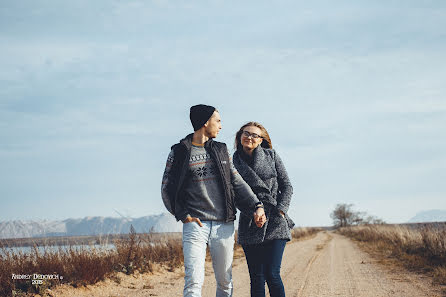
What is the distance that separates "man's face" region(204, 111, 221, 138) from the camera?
3.94 meters

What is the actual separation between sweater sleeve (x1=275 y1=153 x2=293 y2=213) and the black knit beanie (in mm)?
1099

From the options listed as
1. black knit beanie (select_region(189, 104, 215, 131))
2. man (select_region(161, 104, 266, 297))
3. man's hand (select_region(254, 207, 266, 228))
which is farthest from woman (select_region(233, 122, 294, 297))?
black knit beanie (select_region(189, 104, 215, 131))

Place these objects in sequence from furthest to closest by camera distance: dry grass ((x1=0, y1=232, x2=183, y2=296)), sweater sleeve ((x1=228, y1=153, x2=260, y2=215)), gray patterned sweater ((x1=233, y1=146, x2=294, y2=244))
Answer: dry grass ((x1=0, y1=232, x2=183, y2=296)) → gray patterned sweater ((x1=233, y1=146, x2=294, y2=244)) → sweater sleeve ((x1=228, y1=153, x2=260, y2=215))

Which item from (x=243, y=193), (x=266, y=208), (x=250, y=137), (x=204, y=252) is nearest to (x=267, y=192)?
(x=266, y=208)

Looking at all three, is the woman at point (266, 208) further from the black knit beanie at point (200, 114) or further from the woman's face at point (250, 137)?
the black knit beanie at point (200, 114)

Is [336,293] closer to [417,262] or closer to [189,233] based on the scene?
[189,233]

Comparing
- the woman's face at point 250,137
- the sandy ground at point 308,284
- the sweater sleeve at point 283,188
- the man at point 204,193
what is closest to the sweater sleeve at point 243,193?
the man at point 204,193

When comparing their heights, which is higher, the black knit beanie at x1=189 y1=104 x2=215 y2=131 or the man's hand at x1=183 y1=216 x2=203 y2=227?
the black knit beanie at x1=189 y1=104 x2=215 y2=131

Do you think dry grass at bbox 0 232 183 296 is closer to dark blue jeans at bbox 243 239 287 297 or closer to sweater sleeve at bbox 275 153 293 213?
dark blue jeans at bbox 243 239 287 297

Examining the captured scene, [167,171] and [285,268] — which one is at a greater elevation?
[167,171]

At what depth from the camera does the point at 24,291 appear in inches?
273

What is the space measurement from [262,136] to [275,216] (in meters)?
0.86

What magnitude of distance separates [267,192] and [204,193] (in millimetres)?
920

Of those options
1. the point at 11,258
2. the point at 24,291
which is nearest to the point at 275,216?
the point at 24,291
